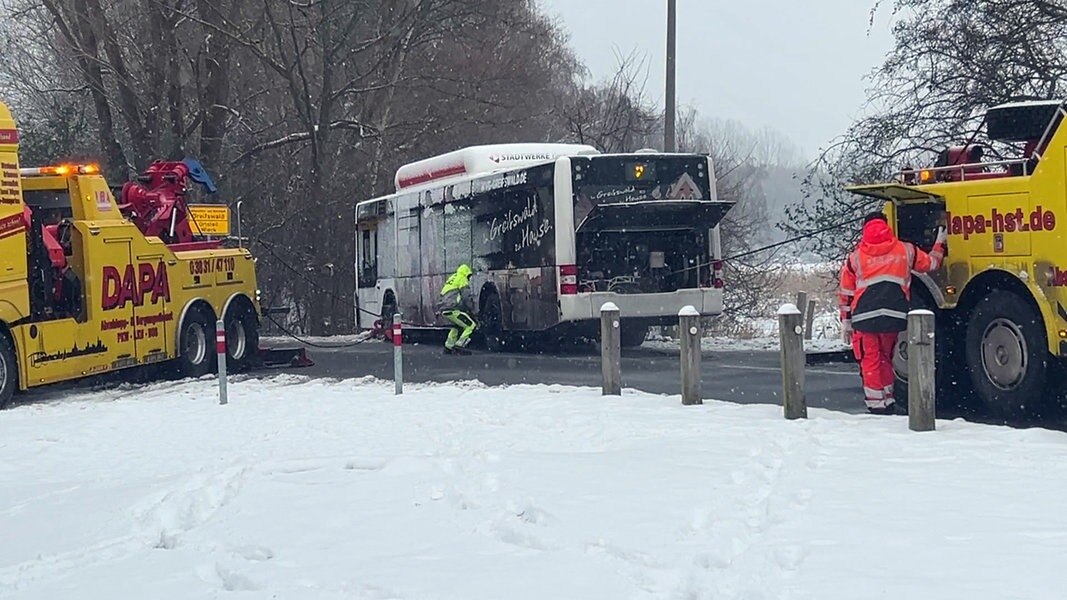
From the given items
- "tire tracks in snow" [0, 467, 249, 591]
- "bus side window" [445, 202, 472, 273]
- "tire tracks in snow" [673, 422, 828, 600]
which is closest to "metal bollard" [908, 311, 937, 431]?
"tire tracks in snow" [673, 422, 828, 600]

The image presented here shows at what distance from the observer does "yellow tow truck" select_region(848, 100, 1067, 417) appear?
10852 mm

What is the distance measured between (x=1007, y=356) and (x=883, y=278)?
1168mm

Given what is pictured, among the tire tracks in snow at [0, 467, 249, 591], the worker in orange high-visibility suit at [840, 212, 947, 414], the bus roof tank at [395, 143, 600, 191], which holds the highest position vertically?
the bus roof tank at [395, 143, 600, 191]

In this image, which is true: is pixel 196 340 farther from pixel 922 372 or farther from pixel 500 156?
pixel 922 372

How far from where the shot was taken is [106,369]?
17.1 m

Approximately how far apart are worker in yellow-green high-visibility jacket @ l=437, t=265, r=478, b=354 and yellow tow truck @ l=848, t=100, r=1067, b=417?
9.82m

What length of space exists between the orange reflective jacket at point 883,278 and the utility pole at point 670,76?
11662 millimetres

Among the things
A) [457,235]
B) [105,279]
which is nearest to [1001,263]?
[105,279]

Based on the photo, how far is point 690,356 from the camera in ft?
38.6

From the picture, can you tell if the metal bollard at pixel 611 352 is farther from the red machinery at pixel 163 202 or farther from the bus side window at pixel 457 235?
the bus side window at pixel 457 235

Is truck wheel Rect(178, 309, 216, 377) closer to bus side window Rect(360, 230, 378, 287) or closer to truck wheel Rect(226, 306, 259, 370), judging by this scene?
truck wheel Rect(226, 306, 259, 370)

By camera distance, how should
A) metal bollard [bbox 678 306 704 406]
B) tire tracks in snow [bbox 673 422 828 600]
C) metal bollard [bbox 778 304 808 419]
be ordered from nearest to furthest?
1. tire tracks in snow [bbox 673 422 828 600]
2. metal bollard [bbox 778 304 808 419]
3. metal bollard [bbox 678 306 704 406]

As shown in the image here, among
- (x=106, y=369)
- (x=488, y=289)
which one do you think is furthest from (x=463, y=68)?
(x=106, y=369)

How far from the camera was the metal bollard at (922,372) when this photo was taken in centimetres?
960
